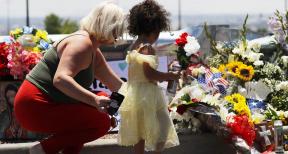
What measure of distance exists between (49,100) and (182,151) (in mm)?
1831

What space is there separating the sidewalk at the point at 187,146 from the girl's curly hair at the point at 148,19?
117 centimetres

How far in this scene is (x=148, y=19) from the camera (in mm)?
4941

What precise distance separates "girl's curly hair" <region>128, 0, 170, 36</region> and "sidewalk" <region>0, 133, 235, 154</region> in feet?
3.85

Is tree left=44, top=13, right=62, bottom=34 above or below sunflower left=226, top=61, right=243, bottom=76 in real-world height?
below

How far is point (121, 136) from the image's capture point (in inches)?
193

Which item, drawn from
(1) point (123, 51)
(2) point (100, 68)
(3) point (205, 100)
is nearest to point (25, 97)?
(2) point (100, 68)

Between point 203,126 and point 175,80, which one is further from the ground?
point 175,80

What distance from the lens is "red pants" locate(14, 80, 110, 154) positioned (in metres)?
4.39

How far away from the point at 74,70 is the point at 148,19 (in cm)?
99

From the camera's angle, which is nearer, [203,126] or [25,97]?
[25,97]

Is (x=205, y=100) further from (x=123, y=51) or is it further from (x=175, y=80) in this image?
(x=123, y=51)

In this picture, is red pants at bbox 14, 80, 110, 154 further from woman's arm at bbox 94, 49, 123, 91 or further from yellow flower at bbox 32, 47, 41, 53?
yellow flower at bbox 32, 47, 41, 53

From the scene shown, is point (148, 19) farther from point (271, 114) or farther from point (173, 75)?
point (271, 114)

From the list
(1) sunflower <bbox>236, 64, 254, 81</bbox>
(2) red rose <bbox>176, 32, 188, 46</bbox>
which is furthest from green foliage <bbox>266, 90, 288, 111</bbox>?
(2) red rose <bbox>176, 32, 188, 46</bbox>
